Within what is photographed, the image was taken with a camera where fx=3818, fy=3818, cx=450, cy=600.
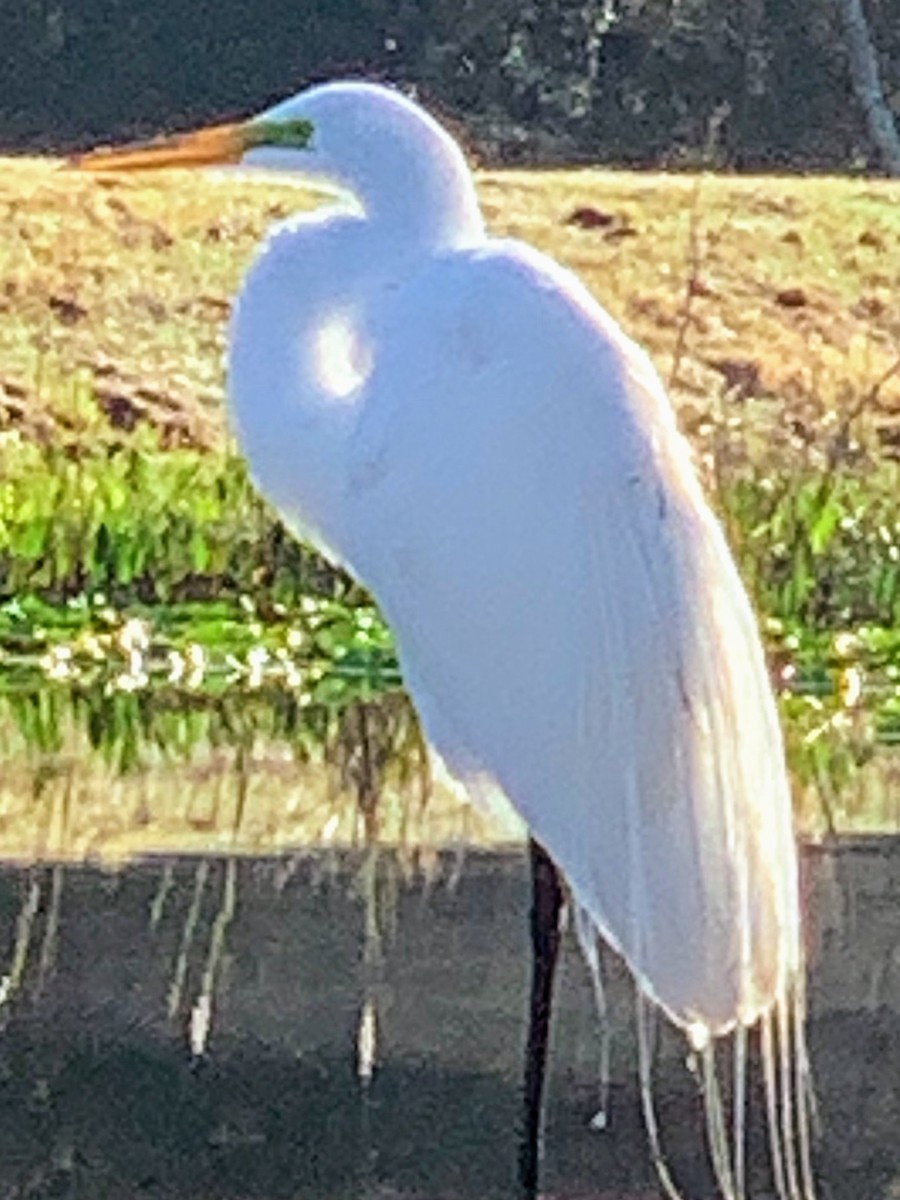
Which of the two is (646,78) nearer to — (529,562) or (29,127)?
(29,127)

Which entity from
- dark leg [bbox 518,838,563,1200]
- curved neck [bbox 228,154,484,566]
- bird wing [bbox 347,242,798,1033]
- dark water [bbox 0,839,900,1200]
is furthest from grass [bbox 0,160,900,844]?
bird wing [bbox 347,242,798,1033]

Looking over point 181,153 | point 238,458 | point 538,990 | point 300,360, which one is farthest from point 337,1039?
point 238,458

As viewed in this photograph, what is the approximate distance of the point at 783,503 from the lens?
23.5 ft

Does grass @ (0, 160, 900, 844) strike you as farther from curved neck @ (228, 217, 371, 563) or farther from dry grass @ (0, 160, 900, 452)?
curved neck @ (228, 217, 371, 563)

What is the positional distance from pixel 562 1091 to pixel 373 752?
154 cm

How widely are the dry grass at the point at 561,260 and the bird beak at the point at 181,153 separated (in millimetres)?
4736

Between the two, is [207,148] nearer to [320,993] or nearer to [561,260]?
[320,993]

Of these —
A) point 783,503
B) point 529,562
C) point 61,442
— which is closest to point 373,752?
point 783,503

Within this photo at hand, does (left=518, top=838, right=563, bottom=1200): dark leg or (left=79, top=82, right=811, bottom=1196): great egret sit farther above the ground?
(left=79, top=82, right=811, bottom=1196): great egret

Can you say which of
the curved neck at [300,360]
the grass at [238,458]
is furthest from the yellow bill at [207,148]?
the grass at [238,458]

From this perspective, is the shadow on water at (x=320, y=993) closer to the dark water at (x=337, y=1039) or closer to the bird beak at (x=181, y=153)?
the dark water at (x=337, y=1039)

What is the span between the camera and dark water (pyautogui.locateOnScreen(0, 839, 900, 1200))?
377cm

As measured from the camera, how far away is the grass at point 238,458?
6105mm

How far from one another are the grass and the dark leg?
1429mm
